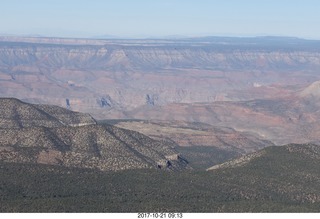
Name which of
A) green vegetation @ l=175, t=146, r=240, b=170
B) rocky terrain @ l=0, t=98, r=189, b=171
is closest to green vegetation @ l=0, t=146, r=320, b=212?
rocky terrain @ l=0, t=98, r=189, b=171

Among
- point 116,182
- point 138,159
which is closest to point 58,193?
point 116,182

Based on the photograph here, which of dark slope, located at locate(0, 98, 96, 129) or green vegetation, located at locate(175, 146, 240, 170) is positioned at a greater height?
dark slope, located at locate(0, 98, 96, 129)

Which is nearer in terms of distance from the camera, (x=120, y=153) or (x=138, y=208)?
(x=138, y=208)

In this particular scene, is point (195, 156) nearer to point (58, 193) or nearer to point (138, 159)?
point (138, 159)

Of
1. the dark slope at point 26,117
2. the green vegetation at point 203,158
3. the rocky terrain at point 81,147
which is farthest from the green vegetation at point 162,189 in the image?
the dark slope at point 26,117

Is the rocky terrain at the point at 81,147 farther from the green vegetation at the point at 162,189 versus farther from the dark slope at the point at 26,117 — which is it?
the green vegetation at the point at 162,189

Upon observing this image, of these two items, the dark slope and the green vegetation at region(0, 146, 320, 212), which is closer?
the green vegetation at region(0, 146, 320, 212)

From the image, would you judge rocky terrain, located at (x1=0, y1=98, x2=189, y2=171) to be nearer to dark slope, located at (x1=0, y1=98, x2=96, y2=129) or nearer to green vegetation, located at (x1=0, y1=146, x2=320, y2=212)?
dark slope, located at (x1=0, y1=98, x2=96, y2=129)
